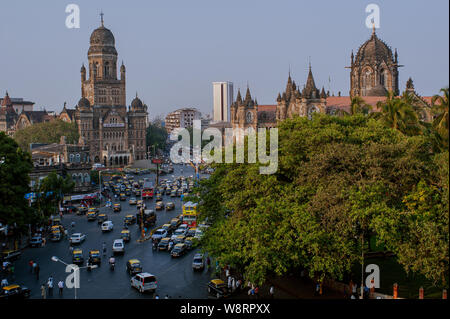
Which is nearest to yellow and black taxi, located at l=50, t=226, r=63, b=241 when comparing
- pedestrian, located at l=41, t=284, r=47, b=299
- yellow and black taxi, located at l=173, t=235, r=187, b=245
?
yellow and black taxi, located at l=173, t=235, r=187, b=245

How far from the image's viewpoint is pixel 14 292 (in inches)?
1217

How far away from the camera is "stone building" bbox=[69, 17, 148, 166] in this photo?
128 metres

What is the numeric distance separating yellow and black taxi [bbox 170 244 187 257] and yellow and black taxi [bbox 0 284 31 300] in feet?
39.9

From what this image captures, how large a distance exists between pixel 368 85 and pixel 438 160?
70.2m

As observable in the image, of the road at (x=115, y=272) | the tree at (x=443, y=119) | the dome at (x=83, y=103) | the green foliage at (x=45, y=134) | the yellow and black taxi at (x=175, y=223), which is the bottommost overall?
the road at (x=115, y=272)

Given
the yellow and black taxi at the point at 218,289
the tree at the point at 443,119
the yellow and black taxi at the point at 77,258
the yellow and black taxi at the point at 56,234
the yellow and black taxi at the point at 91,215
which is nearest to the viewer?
the tree at the point at 443,119

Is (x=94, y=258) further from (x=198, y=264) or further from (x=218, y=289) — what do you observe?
(x=218, y=289)

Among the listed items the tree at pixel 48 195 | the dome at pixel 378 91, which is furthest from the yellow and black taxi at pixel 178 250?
the dome at pixel 378 91

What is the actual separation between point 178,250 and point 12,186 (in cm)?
1305

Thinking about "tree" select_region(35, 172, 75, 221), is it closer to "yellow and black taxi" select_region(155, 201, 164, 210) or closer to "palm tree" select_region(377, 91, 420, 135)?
"yellow and black taxi" select_region(155, 201, 164, 210)

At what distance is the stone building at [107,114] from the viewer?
12750cm

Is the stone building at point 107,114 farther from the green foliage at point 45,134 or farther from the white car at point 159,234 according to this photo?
the white car at point 159,234

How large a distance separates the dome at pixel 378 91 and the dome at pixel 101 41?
232 ft

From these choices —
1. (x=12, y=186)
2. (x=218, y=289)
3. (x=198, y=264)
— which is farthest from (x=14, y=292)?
(x=12, y=186)
